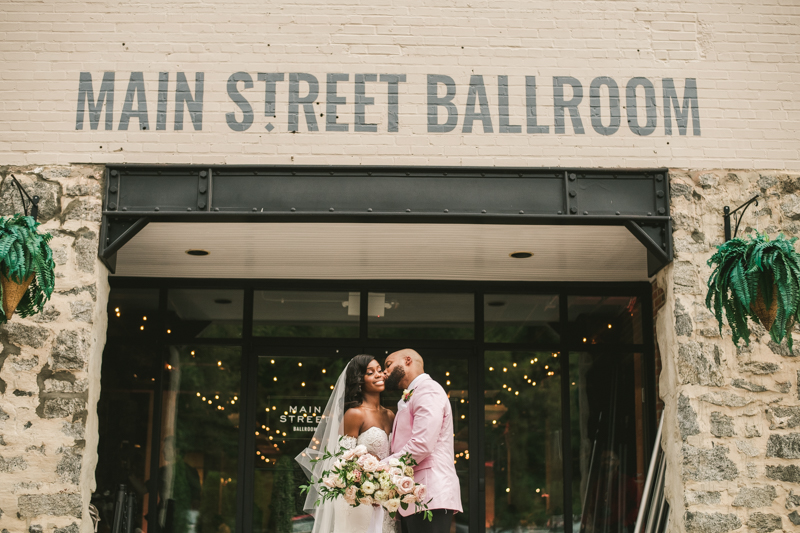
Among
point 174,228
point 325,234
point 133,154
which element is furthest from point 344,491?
point 133,154

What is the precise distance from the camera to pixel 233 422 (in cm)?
704

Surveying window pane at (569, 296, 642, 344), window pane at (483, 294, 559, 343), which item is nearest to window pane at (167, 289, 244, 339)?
window pane at (483, 294, 559, 343)

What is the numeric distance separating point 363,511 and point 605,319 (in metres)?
3.13

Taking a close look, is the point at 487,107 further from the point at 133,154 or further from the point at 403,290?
the point at 133,154

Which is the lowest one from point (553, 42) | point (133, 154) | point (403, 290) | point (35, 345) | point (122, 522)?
point (122, 522)

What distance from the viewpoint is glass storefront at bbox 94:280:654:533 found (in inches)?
272

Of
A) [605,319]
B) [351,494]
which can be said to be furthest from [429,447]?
[605,319]

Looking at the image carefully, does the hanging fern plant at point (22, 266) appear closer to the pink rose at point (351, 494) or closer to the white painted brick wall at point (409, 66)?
the white painted brick wall at point (409, 66)

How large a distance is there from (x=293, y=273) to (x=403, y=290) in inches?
43.7

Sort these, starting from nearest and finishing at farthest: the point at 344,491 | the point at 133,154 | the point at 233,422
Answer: the point at 344,491 < the point at 133,154 < the point at 233,422

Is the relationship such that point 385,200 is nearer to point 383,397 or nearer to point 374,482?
point 374,482

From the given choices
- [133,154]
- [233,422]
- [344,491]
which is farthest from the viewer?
[233,422]

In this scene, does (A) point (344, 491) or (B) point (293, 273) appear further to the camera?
(B) point (293, 273)

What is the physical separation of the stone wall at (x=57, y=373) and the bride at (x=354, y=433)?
1817mm
